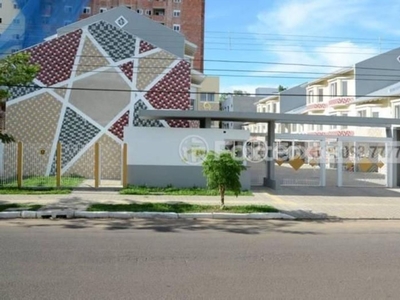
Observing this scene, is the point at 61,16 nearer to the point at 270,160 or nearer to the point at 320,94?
the point at 320,94

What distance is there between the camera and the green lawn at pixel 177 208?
35.7 feet

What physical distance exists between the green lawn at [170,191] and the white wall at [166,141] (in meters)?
1.13

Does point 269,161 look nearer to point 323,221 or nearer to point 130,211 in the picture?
point 323,221

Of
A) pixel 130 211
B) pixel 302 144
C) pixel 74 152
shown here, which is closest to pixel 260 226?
pixel 130 211

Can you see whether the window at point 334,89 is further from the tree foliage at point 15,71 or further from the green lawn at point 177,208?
the tree foliage at point 15,71

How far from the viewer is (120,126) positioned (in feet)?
67.7

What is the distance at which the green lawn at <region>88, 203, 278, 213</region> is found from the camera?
35.7ft

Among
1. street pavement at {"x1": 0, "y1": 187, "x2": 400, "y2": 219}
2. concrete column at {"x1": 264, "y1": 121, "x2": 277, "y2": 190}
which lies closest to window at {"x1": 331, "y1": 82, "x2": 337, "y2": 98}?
concrete column at {"x1": 264, "y1": 121, "x2": 277, "y2": 190}

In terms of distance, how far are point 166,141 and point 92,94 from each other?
697cm

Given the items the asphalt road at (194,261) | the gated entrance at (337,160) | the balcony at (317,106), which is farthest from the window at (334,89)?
the asphalt road at (194,261)

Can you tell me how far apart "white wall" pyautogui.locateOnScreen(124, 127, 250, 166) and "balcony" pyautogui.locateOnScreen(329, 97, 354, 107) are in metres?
21.7

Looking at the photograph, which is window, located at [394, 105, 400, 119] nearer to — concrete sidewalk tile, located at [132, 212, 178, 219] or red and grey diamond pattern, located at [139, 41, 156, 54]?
red and grey diamond pattern, located at [139, 41, 156, 54]

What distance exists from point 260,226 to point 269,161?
8.31 meters

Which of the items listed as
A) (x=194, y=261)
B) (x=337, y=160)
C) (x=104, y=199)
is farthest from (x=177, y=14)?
(x=194, y=261)
